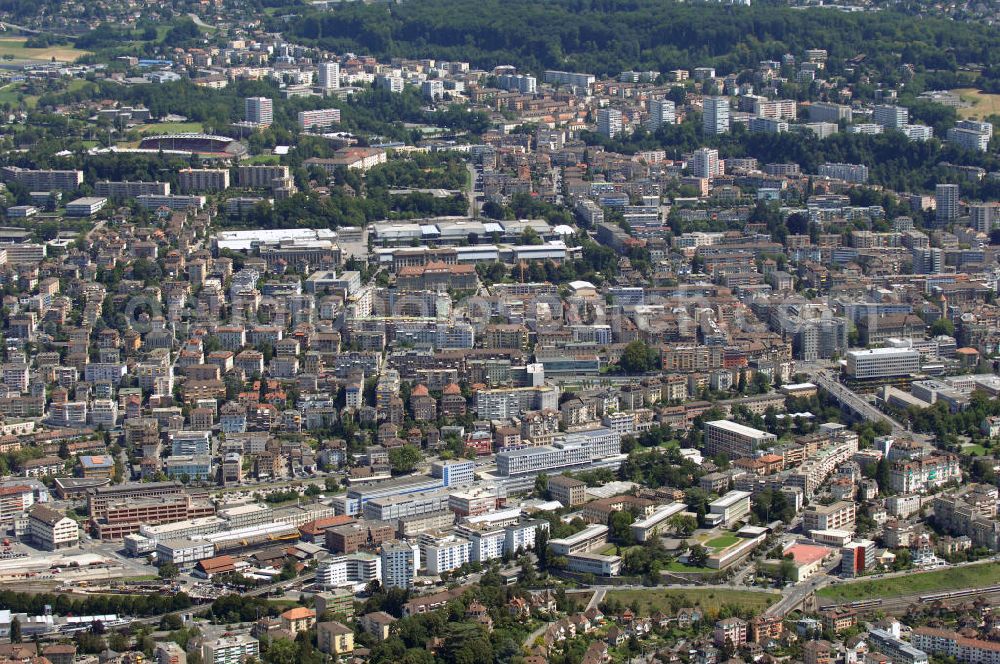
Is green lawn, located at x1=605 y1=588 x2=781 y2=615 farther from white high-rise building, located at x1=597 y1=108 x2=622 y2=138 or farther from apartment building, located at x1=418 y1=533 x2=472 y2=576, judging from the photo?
white high-rise building, located at x1=597 y1=108 x2=622 y2=138

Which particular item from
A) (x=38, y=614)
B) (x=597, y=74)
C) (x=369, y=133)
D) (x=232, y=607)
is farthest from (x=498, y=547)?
(x=597, y=74)

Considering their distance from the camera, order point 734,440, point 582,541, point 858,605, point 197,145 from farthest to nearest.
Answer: point 197,145, point 734,440, point 582,541, point 858,605

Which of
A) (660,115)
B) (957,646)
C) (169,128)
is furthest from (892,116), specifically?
(957,646)

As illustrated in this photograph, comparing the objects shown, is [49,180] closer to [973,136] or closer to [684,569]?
[973,136]

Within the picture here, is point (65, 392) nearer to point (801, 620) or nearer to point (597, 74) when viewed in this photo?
point (801, 620)

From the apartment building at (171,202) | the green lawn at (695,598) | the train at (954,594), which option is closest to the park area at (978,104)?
the apartment building at (171,202)

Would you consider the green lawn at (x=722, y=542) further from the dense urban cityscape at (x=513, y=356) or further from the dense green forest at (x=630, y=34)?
the dense green forest at (x=630, y=34)
